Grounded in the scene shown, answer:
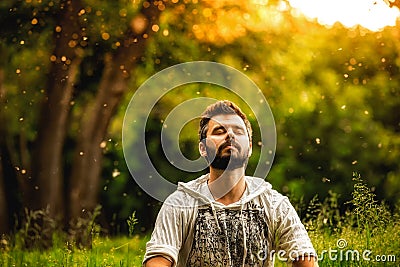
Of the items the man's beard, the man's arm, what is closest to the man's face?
the man's beard

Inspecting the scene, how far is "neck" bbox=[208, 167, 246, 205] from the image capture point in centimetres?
379

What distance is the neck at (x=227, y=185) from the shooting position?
3.79 m

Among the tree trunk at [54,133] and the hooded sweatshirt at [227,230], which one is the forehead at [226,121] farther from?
the tree trunk at [54,133]

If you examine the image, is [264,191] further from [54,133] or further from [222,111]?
[54,133]

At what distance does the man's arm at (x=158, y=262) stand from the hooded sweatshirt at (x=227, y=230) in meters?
0.09

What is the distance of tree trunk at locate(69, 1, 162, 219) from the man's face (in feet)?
15.2

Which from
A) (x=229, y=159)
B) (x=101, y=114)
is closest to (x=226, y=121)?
(x=229, y=159)

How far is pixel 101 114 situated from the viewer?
836cm

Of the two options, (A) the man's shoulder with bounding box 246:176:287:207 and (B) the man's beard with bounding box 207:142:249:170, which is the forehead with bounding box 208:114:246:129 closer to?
(B) the man's beard with bounding box 207:142:249:170

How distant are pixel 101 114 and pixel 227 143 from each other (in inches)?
188

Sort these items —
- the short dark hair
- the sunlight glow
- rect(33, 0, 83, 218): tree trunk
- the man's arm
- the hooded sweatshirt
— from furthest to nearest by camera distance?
rect(33, 0, 83, 218): tree trunk → the sunlight glow → the short dark hair → the hooded sweatshirt → the man's arm

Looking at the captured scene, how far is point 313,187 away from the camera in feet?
37.0

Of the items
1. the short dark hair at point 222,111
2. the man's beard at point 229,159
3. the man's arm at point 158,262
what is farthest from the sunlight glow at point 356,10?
the man's arm at point 158,262

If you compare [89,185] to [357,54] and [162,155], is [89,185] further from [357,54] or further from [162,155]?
[357,54]
